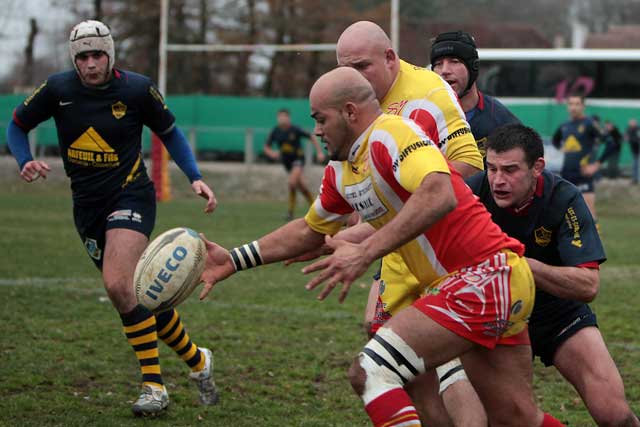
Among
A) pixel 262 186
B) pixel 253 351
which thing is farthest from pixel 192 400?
pixel 262 186

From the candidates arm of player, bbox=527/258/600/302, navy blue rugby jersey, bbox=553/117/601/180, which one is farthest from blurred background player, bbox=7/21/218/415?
navy blue rugby jersey, bbox=553/117/601/180

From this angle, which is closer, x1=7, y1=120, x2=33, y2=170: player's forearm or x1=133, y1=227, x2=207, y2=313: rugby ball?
x1=133, y1=227, x2=207, y2=313: rugby ball

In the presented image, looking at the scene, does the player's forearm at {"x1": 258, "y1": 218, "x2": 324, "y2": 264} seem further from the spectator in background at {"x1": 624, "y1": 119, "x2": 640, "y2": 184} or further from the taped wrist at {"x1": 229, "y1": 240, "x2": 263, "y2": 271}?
the spectator in background at {"x1": 624, "y1": 119, "x2": 640, "y2": 184}

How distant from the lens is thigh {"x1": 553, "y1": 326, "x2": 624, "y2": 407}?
491 cm

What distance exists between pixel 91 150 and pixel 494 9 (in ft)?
167

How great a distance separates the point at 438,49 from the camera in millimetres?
6074

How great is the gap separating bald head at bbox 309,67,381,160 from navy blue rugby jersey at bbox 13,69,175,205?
2530mm

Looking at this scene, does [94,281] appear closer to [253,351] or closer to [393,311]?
[253,351]

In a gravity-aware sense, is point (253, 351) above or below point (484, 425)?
below

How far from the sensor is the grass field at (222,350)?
6133mm

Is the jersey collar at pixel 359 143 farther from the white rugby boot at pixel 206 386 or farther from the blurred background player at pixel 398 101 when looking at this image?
the white rugby boot at pixel 206 386

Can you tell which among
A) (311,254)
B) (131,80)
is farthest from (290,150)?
(311,254)

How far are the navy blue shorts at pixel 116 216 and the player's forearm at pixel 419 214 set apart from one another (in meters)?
2.72

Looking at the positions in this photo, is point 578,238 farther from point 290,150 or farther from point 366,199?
point 290,150
